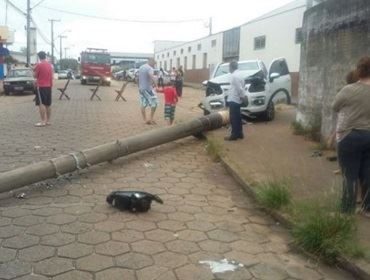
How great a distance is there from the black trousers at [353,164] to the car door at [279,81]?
846cm

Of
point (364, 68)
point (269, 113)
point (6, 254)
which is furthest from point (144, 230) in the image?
point (269, 113)

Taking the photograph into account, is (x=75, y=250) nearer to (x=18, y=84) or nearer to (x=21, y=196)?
(x=21, y=196)

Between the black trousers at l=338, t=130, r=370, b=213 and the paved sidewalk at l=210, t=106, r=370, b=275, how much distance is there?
0.21 meters

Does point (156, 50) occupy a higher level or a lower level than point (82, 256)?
higher

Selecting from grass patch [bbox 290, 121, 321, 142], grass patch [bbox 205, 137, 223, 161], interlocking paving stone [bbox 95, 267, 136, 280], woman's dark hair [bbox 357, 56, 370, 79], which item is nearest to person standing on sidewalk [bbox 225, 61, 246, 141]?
grass patch [bbox 205, 137, 223, 161]

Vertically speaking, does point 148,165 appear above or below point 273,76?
below

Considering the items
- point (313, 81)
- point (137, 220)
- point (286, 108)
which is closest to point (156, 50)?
point (286, 108)

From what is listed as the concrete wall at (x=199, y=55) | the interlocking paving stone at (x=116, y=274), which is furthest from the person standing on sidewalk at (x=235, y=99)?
the concrete wall at (x=199, y=55)

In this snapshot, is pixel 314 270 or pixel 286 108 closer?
pixel 314 270

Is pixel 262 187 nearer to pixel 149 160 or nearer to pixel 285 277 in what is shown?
pixel 285 277

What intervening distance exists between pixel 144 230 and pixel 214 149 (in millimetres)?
3991

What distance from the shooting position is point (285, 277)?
3.99 meters

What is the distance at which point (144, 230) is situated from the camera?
4906 millimetres

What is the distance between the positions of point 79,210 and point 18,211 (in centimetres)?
67
